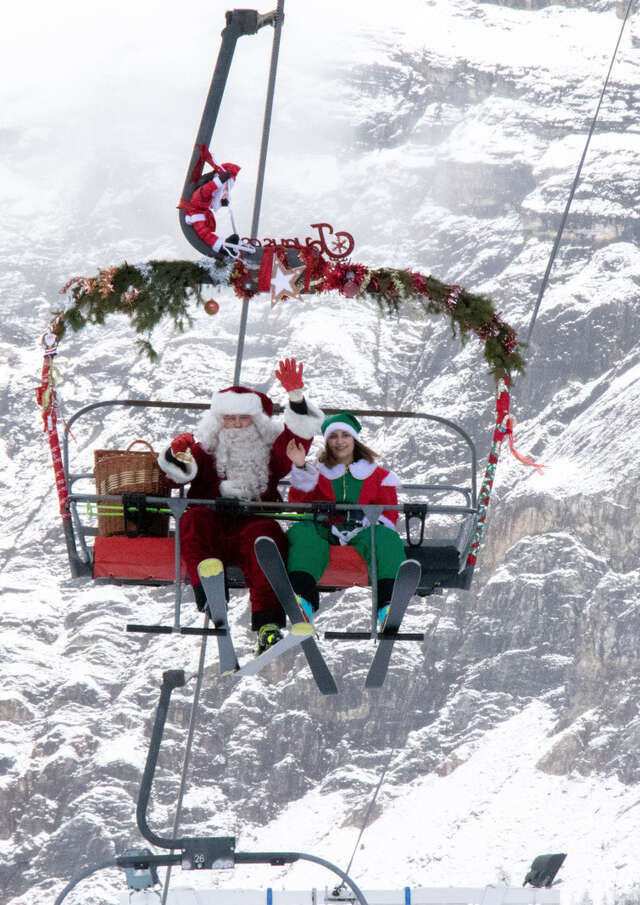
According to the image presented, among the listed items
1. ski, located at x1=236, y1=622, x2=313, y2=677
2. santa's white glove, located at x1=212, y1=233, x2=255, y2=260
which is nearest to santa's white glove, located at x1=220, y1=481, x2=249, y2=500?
ski, located at x1=236, y1=622, x2=313, y2=677

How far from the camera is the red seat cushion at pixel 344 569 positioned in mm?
8344

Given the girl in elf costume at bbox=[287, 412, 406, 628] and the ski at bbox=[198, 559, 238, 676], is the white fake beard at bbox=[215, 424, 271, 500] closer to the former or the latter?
the girl in elf costume at bbox=[287, 412, 406, 628]

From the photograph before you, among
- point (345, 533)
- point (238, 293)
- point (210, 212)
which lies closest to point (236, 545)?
point (345, 533)

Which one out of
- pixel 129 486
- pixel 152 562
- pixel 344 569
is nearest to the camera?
pixel 344 569

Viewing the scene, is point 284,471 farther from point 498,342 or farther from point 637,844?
point 637,844

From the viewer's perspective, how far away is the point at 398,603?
7992mm

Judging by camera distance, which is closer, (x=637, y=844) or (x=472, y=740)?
(x=637, y=844)

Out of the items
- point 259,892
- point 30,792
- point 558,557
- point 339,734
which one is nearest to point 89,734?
point 30,792

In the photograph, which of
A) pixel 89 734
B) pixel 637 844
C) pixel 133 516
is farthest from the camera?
pixel 89 734

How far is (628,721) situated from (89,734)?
71784 millimetres

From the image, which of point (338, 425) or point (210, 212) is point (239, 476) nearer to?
point (338, 425)

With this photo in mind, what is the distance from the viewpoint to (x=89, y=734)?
604 ft

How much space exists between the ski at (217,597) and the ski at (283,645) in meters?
0.26

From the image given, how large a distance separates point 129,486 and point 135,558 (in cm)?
46
